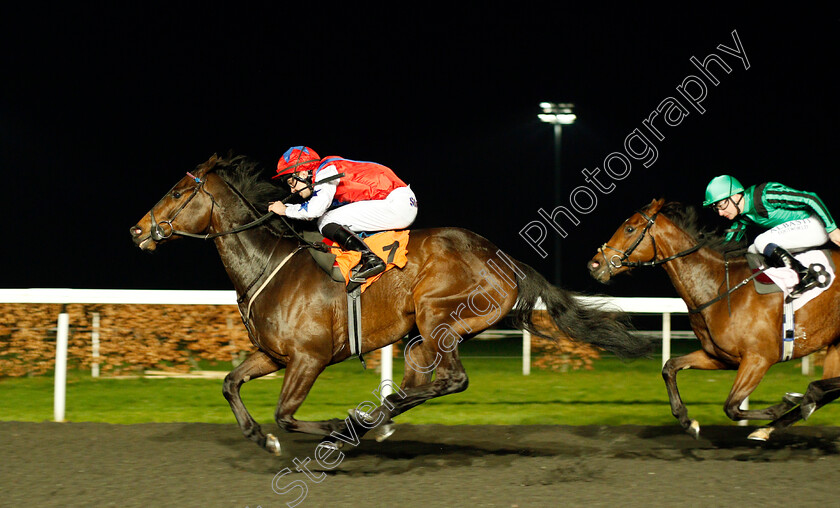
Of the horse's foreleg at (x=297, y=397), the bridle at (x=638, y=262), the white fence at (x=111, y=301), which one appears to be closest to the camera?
the horse's foreleg at (x=297, y=397)

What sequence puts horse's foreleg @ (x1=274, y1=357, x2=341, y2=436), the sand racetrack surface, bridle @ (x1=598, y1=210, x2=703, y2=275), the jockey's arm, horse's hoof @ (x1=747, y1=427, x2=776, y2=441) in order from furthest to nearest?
bridle @ (x1=598, y1=210, x2=703, y2=275) → horse's hoof @ (x1=747, y1=427, x2=776, y2=441) → the jockey's arm → horse's foreleg @ (x1=274, y1=357, x2=341, y2=436) → the sand racetrack surface

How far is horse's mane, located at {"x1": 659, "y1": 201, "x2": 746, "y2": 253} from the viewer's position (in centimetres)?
474

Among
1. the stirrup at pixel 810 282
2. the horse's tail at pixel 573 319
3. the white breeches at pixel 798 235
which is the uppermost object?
the white breeches at pixel 798 235

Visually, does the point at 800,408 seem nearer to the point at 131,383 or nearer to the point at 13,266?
the point at 131,383

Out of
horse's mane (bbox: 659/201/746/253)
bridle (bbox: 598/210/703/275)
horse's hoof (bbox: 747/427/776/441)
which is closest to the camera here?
horse's hoof (bbox: 747/427/776/441)

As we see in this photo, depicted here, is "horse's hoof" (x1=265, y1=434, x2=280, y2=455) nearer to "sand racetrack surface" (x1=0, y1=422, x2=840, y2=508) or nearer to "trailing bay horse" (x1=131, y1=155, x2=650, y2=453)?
"trailing bay horse" (x1=131, y1=155, x2=650, y2=453)

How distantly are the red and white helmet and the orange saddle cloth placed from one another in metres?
0.45

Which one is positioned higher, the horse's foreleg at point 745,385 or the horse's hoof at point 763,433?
the horse's foreleg at point 745,385

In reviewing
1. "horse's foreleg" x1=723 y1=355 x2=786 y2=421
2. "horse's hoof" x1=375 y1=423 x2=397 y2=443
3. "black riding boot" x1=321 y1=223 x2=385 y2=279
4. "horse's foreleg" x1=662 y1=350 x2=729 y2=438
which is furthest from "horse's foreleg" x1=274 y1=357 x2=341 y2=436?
"horse's foreleg" x1=723 y1=355 x2=786 y2=421

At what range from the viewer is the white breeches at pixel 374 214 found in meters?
4.13

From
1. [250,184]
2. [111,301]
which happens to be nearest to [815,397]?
[250,184]

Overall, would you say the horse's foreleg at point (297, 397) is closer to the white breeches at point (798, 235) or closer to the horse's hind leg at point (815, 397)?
the horse's hind leg at point (815, 397)

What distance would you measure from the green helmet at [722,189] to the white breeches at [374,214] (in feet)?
5.94

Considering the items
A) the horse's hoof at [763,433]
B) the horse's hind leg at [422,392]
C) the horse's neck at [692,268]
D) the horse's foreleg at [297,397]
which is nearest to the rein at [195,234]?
the horse's foreleg at [297,397]
